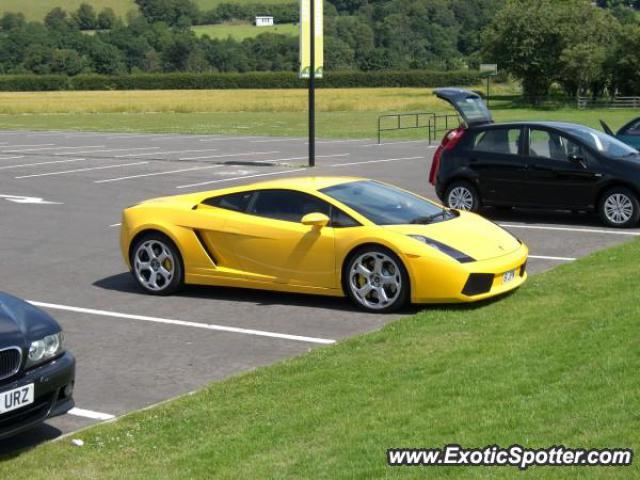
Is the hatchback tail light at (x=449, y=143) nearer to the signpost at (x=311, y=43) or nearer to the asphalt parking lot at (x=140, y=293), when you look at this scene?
the asphalt parking lot at (x=140, y=293)

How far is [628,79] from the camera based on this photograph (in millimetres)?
78938

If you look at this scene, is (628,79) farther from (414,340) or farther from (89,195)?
(414,340)

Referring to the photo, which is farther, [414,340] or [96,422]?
[414,340]

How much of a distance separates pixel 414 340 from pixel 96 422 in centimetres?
269

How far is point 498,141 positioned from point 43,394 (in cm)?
1096

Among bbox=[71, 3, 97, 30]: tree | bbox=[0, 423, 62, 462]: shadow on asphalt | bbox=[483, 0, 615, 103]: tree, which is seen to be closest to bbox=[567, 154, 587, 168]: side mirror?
bbox=[0, 423, 62, 462]: shadow on asphalt

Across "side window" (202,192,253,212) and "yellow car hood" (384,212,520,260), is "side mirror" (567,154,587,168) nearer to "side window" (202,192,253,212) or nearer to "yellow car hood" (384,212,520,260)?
"yellow car hood" (384,212,520,260)

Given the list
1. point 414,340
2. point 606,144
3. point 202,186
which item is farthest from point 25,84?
point 414,340

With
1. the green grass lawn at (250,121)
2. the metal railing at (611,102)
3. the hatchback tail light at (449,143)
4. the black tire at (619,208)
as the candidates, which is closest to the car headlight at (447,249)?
the black tire at (619,208)

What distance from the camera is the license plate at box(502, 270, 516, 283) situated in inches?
411

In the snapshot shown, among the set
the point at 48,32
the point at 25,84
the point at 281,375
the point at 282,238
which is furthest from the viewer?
the point at 48,32

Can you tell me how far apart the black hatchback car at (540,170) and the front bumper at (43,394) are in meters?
10.3

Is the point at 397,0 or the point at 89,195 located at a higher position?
the point at 397,0

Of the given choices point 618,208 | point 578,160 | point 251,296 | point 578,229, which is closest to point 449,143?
point 578,160
